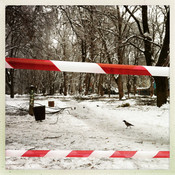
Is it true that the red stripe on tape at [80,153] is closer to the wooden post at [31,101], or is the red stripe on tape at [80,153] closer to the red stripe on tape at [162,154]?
the red stripe on tape at [162,154]

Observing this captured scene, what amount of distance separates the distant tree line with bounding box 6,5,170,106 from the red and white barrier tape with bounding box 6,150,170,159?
2.48ft

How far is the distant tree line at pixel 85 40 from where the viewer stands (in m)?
1.93

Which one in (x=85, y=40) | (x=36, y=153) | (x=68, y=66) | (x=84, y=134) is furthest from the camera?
(x=85, y=40)

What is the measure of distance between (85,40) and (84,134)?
1437 millimetres

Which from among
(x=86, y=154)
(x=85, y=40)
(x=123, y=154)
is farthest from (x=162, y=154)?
(x=85, y=40)

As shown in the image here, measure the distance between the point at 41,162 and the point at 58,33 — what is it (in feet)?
5.95

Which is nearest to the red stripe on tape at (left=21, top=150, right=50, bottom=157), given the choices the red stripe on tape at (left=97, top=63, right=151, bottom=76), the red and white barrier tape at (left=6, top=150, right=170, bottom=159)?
the red and white barrier tape at (left=6, top=150, right=170, bottom=159)

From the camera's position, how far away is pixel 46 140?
168 cm

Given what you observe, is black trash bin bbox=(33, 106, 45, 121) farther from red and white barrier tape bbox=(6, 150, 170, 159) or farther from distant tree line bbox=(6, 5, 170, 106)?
red and white barrier tape bbox=(6, 150, 170, 159)

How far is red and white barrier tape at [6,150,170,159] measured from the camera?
146cm

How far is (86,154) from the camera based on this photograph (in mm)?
1514

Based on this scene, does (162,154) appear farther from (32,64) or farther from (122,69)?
(32,64)

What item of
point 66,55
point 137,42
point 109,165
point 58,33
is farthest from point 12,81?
point 137,42

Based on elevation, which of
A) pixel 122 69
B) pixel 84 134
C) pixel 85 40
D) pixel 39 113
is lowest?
pixel 84 134
